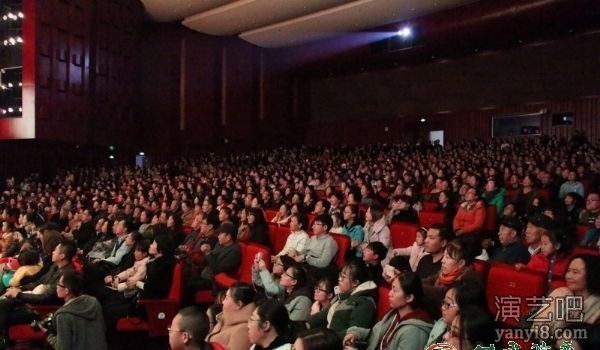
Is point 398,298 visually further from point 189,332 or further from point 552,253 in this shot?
point 552,253

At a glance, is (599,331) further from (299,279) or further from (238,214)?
(238,214)

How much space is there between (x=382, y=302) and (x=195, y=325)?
87 centimetres

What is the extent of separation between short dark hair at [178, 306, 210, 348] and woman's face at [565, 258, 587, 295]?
125cm

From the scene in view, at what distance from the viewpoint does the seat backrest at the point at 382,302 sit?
247cm

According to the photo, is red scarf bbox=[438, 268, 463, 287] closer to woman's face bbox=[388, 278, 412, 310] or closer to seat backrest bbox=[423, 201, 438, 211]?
woman's face bbox=[388, 278, 412, 310]

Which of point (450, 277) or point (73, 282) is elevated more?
point (450, 277)

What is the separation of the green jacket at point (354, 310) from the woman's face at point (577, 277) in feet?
2.51

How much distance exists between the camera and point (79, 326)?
2703 mm

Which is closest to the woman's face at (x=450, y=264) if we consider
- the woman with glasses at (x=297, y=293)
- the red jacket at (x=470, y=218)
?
the woman with glasses at (x=297, y=293)

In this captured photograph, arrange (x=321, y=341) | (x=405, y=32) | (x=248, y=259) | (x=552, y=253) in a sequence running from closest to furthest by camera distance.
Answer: (x=321, y=341), (x=552, y=253), (x=248, y=259), (x=405, y=32)

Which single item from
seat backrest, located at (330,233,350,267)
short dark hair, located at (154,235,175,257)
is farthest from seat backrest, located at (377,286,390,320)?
short dark hair, located at (154,235,175,257)

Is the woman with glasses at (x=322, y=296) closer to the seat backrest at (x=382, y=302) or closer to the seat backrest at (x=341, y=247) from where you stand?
the seat backrest at (x=382, y=302)

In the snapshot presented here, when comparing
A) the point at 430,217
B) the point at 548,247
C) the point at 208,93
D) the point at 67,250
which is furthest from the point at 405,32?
the point at 548,247

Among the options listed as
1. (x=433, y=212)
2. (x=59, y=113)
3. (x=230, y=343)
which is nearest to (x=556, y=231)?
(x=230, y=343)
